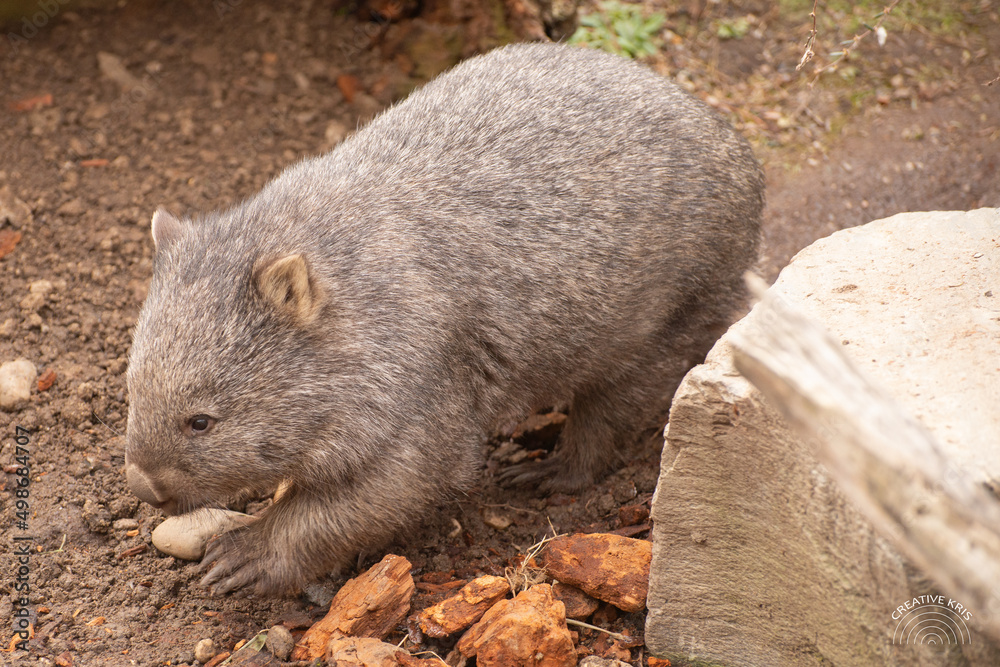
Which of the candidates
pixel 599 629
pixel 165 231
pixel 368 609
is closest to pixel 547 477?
pixel 599 629

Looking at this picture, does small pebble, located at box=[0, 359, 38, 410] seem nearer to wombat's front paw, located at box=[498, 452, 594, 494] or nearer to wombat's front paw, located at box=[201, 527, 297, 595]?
wombat's front paw, located at box=[201, 527, 297, 595]

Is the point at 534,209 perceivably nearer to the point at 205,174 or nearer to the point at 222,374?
the point at 222,374

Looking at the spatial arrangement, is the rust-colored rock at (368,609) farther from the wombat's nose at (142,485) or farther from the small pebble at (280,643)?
the wombat's nose at (142,485)

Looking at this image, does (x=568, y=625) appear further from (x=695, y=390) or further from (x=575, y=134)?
(x=575, y=134)

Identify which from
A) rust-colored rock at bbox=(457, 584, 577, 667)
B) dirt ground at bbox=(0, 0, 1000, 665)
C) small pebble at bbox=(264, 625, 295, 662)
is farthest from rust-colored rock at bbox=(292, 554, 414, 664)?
rust-colored rock at bbox=(457, 584, 577, 667)

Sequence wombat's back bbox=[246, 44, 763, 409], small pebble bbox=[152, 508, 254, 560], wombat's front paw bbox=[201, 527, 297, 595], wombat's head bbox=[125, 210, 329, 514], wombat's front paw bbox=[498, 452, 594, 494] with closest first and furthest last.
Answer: wombat's head bbox=[125, 210, 329, 514] < wombat's back bbox=[246, 44, 763, 409] < wombat's front paw bbox=[201, 527, 297, 595] < small pebble bbox=[152, 508, 254, 560] < wombat's front paw bbox=[498, 452, 594, 494]

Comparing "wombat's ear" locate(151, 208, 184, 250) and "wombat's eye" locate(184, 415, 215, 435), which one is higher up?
"wombat's ear" locate(151, 208, 184, 250)

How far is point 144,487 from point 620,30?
4.63 m

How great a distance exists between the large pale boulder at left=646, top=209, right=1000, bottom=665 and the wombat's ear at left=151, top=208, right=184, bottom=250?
203 cm

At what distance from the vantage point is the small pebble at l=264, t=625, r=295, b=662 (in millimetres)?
3156

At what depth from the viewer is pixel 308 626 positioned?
340 cm

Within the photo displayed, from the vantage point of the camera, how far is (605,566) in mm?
3225

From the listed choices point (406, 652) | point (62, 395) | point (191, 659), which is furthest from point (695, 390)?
point (62, 395)

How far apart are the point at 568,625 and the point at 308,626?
3.30 feet
